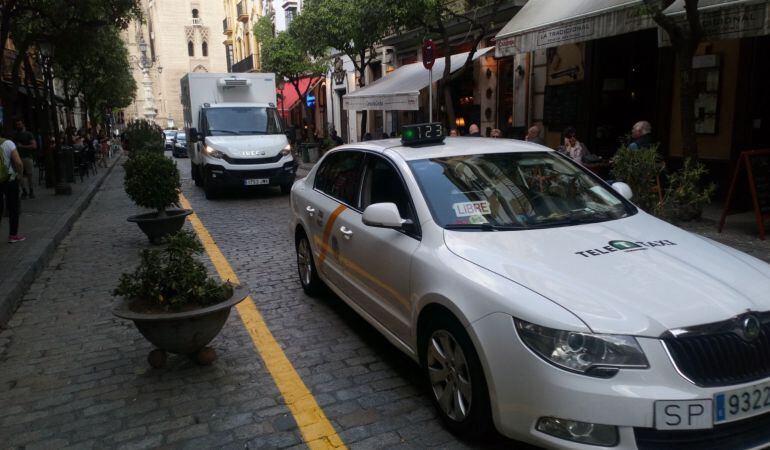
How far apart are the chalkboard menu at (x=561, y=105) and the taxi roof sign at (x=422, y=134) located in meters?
9.02

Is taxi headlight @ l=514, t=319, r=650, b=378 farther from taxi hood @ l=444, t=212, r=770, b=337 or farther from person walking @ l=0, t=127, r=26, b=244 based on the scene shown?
person walking @ l=0, t=127, r=26, b=244

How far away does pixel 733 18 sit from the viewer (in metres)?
7.60

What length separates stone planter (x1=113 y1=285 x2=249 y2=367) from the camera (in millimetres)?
3896

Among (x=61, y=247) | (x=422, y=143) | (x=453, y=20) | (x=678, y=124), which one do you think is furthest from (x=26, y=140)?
(x=678, y=124)

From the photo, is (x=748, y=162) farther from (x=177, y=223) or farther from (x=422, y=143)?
(x=177, y=223)

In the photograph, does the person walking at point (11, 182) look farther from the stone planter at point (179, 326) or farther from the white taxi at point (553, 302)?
the white taxi at point (553, 302)

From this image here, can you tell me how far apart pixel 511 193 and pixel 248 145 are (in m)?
10.4

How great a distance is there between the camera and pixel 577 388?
2.48 m

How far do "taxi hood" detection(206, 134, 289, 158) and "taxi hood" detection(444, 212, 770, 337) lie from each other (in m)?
10.4

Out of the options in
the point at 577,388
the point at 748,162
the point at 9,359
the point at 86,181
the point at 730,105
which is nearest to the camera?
the point at 577,388

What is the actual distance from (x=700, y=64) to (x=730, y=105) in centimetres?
92

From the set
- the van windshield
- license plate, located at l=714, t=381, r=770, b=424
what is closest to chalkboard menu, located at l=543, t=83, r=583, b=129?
the van windshield

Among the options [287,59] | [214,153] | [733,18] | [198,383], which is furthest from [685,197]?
[287,59]

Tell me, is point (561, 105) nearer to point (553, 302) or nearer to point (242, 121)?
point (242, 121)
